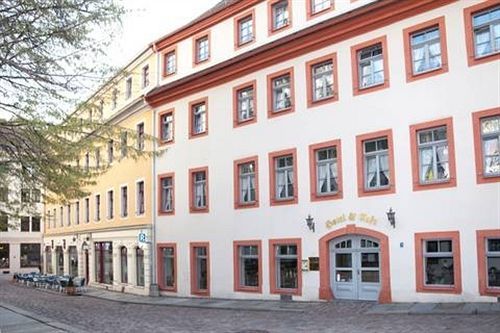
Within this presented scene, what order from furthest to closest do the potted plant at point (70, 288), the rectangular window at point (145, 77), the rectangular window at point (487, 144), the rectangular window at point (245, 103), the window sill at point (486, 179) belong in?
the potted plant at point (70, 288)
the rectangular window at point (145, 77)
the rectangular window at point (245, 103)
the rectangular window at point (487, 144)
the window sill at point (486, 179)

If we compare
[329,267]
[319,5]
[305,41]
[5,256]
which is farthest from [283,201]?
[5,256]

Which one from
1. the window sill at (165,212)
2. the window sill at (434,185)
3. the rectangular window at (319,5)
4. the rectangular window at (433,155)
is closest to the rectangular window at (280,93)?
the rectangular window at (319,5)

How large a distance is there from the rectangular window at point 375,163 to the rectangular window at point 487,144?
293cm

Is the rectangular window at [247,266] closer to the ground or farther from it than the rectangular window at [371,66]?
closer to the ground

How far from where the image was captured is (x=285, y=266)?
2458 centimetres

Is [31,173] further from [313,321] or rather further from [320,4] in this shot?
[320,4]

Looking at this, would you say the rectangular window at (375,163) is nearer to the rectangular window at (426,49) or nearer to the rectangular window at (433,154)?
the rectangular window at (433,154)

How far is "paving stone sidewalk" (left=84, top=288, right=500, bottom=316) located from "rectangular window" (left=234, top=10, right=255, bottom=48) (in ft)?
35.4

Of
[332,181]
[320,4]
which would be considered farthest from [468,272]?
[320,4]

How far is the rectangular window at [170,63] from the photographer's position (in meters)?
31.9

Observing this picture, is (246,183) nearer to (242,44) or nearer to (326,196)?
(326,196)

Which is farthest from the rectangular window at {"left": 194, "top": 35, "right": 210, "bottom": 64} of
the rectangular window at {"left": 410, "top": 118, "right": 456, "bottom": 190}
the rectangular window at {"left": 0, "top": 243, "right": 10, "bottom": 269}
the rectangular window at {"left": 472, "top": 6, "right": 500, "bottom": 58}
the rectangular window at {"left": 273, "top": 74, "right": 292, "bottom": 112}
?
the rectangular window at {"left": 0, "top": 243, "right": 10, "bottom": 269}

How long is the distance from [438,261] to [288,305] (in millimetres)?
5619

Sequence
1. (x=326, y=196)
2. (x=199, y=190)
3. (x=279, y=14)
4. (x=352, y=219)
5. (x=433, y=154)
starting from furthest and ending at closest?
(x=199, y=190) → (x=279, y=14) → (x=326, y=196) → (x=352, y=219) → (x=433, y=154)
